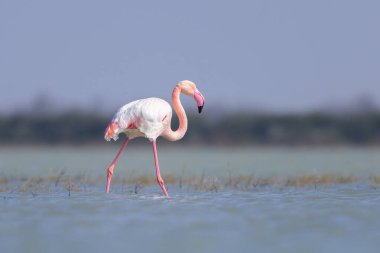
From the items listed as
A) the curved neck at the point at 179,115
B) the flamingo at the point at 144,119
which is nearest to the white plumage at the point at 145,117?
the flamingo at the point at 144,119

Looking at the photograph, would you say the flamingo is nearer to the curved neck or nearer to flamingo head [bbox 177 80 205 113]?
flamingo head [bbox 177 80 205 113]

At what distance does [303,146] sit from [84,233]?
31.9m

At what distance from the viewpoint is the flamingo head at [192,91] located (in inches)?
575

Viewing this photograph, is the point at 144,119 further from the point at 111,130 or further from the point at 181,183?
the point at 181,183

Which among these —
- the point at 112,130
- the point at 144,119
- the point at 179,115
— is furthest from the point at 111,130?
the point at 179,115

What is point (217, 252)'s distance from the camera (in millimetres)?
8594

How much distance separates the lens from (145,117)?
46.4 feet

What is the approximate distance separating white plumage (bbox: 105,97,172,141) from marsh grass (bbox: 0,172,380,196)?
103 centimetres

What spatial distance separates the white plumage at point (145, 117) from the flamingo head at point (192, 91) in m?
0.52

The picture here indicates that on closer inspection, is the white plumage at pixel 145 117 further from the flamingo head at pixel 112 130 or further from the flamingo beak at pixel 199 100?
the flamingo beak at pixel 199 100

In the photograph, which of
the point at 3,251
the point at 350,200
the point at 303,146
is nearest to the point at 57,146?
the point at 303,146

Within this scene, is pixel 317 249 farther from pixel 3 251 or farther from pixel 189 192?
pixel 189 192

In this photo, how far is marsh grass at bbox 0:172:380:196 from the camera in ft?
49.3

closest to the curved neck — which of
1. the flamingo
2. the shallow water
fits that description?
the flamingo
